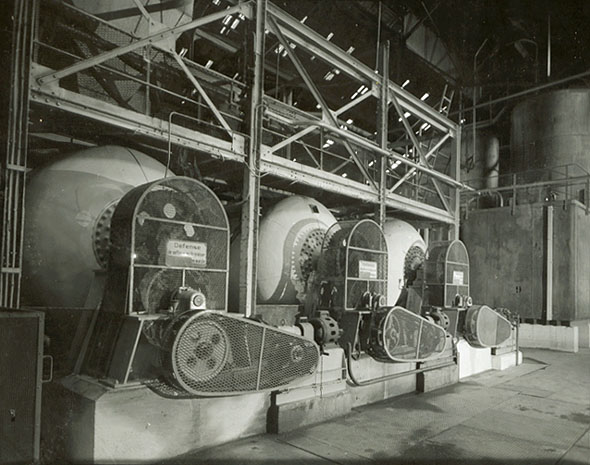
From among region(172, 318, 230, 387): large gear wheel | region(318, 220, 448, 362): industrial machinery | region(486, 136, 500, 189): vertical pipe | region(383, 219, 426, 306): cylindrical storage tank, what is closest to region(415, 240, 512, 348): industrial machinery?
region(383, 219, 426, 306): cylindrical storage tank

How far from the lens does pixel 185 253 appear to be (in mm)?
5039

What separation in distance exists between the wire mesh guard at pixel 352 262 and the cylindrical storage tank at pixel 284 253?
47 centimetres

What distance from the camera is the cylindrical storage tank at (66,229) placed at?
17.9ft

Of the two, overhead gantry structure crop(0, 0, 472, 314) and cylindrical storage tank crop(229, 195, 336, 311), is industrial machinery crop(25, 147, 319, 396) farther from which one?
cylindrical storage tank crop(229, 195, 336, 311)

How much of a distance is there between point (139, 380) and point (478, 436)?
4105 mm

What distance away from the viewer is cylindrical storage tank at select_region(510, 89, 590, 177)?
56.1 feet

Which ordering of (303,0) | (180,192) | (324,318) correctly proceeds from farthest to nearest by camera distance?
(303,0), (324,318), (180,192)

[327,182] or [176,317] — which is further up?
[327,182]

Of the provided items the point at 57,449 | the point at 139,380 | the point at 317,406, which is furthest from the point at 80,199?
the point at 317,406

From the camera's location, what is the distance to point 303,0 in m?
13.6

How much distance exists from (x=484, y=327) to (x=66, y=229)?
8.20m

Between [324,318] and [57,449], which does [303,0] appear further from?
[57,449]

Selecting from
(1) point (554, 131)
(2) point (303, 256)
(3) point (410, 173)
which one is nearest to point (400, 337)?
(2) point (303, 256)

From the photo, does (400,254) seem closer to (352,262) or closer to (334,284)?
(352,262)
